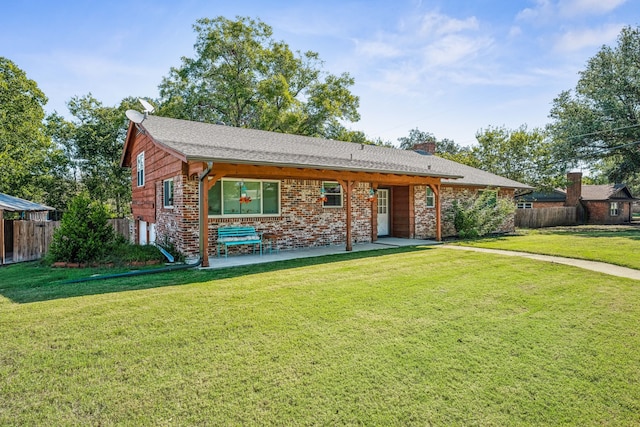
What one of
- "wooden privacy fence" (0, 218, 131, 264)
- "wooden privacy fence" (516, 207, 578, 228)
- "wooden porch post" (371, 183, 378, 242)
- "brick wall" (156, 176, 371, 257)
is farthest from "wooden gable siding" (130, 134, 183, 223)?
"wooden privacy fence" (516, 207, 578, 228)

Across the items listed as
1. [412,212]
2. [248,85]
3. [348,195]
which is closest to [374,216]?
[412,212]

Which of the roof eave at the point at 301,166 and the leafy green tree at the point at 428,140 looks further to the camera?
the leafy green tree at the point at 428,140

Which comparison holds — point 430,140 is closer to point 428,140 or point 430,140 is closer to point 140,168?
point 428,140

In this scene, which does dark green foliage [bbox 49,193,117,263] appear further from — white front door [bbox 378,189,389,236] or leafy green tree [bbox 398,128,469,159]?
leafy green tree [bbox 398,128,469,159]

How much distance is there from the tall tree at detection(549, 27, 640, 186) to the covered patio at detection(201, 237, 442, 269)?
58.5 feet

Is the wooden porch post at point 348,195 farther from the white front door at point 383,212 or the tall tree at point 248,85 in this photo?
the tall tree at point 248,85

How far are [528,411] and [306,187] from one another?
877cm

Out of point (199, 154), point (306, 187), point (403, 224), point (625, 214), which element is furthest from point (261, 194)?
point (625, 214)

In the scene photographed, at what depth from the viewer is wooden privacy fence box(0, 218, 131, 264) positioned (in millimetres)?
10352

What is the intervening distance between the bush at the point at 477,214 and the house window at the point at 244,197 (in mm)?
7792

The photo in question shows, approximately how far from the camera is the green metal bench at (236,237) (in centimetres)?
891

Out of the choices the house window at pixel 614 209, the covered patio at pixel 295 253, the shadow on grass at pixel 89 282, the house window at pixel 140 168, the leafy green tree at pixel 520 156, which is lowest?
the shadow on grass at pixel 89 282

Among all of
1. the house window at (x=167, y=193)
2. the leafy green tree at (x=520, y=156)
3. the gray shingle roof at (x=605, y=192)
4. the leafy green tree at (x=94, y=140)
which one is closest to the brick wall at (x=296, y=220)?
the house window at (x=167, y=193)

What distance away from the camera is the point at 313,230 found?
35.7 feet
